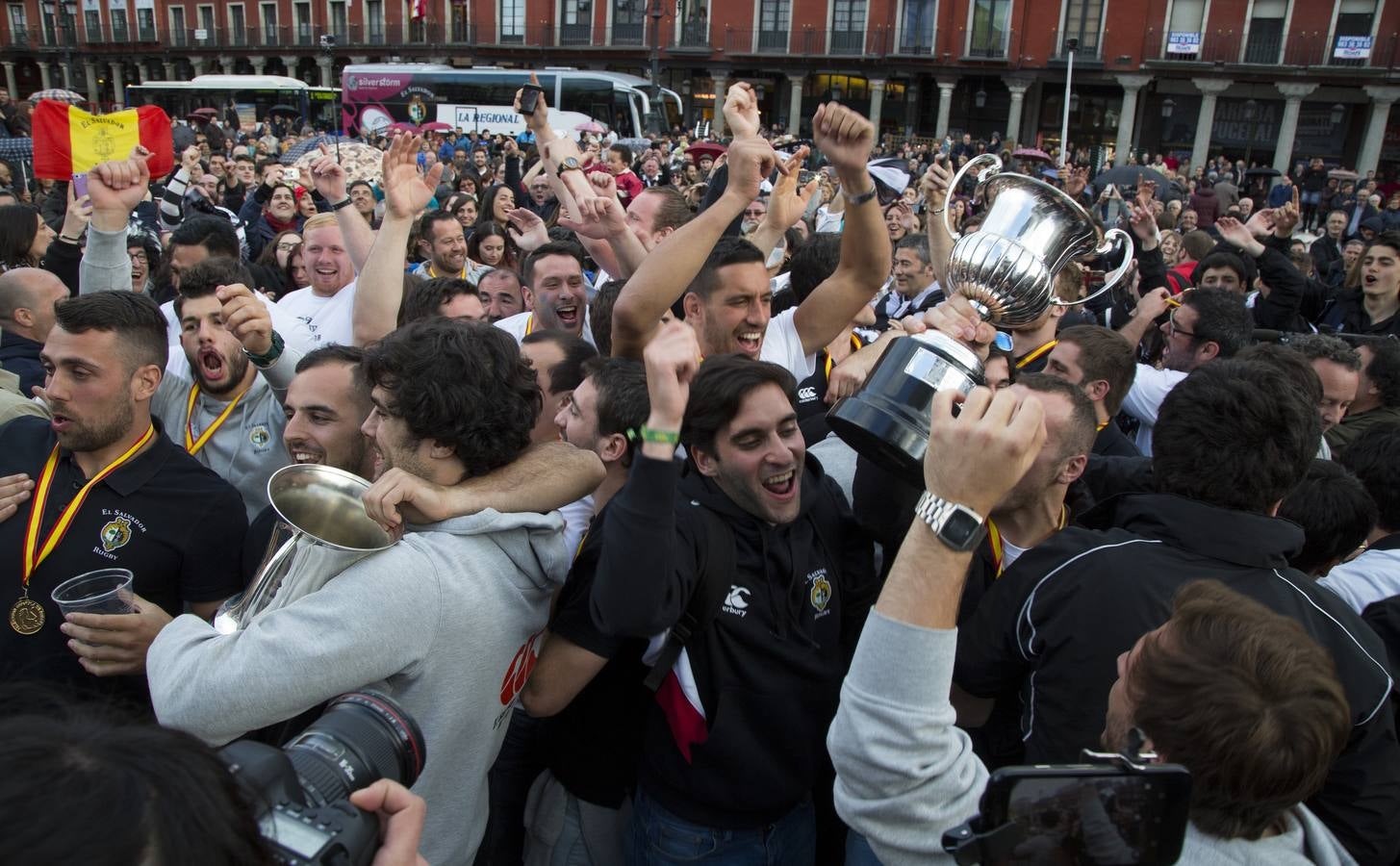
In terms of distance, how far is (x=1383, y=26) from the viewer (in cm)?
3434

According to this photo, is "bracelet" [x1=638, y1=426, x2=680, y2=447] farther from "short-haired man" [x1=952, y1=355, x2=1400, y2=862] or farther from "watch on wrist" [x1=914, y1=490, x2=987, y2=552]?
"short-haired man" [x1=952, y1=355, x2=1400, y2=862]

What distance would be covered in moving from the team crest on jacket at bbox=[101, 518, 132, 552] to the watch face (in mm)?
2163

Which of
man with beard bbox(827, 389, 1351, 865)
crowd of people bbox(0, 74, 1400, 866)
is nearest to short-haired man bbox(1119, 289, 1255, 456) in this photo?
crowd of people bbox(0, 74, 1400, 866)

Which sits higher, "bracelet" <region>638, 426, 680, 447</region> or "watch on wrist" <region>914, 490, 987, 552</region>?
"watch on wrist" <region>914, 490, 987, 552</region>

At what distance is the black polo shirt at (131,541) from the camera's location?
235 cm

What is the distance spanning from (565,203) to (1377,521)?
2.91 meters

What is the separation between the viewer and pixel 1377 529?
8.95 ft

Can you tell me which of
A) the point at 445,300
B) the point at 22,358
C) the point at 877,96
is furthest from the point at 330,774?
the point at 877,96

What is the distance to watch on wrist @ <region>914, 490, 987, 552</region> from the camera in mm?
1279

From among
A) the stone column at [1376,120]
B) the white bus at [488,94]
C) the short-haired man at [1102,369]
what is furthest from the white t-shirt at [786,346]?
the stone column at [1376,120]

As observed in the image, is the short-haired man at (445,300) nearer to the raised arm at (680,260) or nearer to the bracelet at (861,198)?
the raised arm at (680,260)

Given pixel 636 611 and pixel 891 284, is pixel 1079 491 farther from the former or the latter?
pixel 891 284

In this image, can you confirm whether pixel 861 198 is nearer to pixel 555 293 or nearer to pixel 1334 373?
pixel 555 293

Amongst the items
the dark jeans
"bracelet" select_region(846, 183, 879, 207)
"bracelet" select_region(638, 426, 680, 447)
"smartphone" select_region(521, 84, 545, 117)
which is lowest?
the dark jeans
